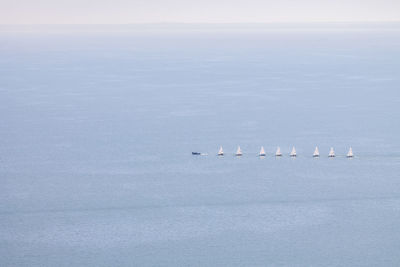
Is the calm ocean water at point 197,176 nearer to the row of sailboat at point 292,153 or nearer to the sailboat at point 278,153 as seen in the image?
the row of sailboat at point 292,153

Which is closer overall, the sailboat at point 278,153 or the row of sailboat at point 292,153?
the row of sailboat at point 292,153

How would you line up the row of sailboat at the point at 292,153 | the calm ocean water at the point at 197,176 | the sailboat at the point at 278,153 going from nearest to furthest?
the calm ocean water at the point at 197,176 → the row of sailboat at the point at 292,153 → the sailboat at the point at 278,153

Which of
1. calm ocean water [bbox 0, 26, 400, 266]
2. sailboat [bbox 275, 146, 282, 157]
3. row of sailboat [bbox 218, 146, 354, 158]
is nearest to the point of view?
calm ocean water [bbox 0, 26, 400, 266]

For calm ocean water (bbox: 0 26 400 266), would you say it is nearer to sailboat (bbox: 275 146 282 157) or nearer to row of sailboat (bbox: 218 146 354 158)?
row of sailboat (bbox: 218 146 354 158)

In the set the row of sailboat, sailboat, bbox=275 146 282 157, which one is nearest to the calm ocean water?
the row of sailboat

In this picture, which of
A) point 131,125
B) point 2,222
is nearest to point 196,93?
point 131,125

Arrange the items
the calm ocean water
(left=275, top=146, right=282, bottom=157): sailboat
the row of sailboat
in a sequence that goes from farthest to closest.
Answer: (left=275, top=146, right=282, bottom=157): sailboat, the row of sailboat, the calm ocean water

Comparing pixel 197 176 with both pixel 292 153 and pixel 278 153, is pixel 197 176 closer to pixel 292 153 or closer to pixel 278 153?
pixel 278 153

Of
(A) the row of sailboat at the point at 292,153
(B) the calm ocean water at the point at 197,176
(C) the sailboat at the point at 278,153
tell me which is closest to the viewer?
(B) the calm ocean water at the point at 197,176

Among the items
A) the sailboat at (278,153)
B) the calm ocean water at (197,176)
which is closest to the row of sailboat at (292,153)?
the sailboat at (278,153)
